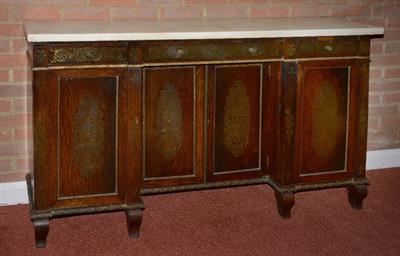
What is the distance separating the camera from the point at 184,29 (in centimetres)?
320

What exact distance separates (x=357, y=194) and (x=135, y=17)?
1504 millimetres

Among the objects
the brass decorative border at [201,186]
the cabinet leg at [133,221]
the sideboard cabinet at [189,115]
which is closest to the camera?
the sideboard cabinet at [189,115]

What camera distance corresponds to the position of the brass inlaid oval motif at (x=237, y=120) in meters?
3.41

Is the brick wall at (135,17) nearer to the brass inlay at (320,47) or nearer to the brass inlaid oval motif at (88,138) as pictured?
the brass inlaid oval motif at (88,138)

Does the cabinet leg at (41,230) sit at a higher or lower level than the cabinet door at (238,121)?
lower

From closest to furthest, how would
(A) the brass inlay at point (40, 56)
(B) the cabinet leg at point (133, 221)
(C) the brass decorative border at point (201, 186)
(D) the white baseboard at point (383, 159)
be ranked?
(A) the brass inlay at point (40, 56), (B) the cabinet leg at point (133, 221), (C) the brass decorative border at point (201, 186), (D) the white baseboard at point (383, 159)

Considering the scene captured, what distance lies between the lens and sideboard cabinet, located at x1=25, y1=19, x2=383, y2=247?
3025mm

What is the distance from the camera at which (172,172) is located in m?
3.41

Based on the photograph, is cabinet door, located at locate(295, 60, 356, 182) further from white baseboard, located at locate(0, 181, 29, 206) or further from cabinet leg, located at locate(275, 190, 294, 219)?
white baseboard, located at locate(0, 181, 29, 206)

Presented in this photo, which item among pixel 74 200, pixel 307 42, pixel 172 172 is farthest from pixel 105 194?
pixel 307 42

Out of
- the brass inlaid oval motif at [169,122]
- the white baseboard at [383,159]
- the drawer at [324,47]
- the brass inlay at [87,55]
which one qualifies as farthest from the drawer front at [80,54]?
the white baseboard at [383,159]

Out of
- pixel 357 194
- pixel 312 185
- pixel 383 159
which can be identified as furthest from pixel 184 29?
pixel 383 159

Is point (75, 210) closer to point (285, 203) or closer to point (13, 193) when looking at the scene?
point (13, 193)

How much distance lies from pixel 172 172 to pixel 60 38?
0.91 metres
